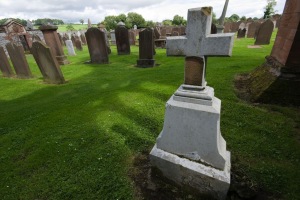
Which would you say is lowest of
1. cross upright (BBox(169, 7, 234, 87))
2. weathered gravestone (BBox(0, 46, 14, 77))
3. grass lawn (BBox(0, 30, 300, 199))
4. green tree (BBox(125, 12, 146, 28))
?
grass lawn (BBox(0, 30, 300, 199))

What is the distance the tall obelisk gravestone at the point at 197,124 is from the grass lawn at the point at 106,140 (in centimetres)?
67

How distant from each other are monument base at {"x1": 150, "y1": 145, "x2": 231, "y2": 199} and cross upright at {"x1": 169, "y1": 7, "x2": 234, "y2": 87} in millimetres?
1058

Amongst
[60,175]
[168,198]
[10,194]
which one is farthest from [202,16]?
[10,194]

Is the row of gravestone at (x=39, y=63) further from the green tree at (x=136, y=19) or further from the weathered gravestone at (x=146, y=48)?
the green tree at (x=136, y=19)

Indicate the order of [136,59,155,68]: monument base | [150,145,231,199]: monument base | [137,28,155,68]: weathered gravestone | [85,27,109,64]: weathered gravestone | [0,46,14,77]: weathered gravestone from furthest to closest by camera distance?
1. [85,27,109,64]: weathered gravestone
2. [136,59,155,68]: monument base
3. [137,28,155,68]: weathered gravestone
4. [0,46,14,77]: weathered gravestone
5. [150,145,231,199]: monument base

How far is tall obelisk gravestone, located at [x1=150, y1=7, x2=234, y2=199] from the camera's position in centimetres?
189

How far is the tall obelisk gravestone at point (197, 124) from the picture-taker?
6.21 feet

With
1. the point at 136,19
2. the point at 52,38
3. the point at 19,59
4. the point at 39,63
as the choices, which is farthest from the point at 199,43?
the point at 136,19

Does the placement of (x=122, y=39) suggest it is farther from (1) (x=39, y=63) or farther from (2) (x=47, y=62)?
(2) (x=47, y=62)

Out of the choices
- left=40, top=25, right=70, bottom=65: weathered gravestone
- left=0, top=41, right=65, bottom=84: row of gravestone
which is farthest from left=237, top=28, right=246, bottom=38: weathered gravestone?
left=0, top=41, right=65, bottom=84: row of gravestone

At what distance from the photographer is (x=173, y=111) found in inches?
85.0

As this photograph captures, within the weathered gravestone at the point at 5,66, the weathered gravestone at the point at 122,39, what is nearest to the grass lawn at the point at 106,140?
the weathered gravestone at the point at 5,66

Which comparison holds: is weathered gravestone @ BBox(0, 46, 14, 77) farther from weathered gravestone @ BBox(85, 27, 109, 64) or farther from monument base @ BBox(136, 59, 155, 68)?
monument base @ BBox(136, 59, 155, 68)

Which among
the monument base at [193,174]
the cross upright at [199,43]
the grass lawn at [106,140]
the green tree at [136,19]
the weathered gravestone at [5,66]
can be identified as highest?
the green tree at [136,19]
